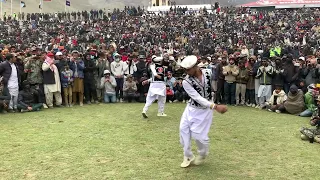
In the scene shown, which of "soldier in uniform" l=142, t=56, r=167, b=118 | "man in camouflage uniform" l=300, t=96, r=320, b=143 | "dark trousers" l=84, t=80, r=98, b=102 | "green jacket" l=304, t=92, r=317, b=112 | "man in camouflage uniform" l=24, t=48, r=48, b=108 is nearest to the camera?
"man in camouflage uniform" l=300, t=96, r=320, b=143

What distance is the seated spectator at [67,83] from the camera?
40.2 feet

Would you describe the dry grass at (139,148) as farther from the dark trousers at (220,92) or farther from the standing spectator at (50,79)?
the dark trousers at (220,92)

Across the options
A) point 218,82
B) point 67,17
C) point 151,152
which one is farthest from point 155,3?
point 151,152

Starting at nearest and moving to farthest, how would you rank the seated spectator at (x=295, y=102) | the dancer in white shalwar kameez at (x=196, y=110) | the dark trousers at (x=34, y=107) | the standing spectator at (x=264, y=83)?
the dancer in white shalwar kameez at (x=196, y=110) < the dark trousers at (x=34, y=107) < the seated spectator at (x=295, y=102) < the standing spectator at (x=264, y=83)

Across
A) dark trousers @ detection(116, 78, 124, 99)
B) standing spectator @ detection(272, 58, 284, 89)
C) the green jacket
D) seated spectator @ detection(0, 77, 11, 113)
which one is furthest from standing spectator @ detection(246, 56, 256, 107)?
seated spectator @ detection(0, 77, 11, 113)

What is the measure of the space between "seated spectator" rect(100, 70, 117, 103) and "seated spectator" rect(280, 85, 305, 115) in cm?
584

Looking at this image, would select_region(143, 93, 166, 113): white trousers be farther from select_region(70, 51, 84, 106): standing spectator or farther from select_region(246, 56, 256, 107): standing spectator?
select_region(246, 56, 256, 107): standing spectator

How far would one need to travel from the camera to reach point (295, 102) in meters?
11.6

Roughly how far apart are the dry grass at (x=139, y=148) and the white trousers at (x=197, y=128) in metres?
0.40

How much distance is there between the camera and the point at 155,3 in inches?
2832

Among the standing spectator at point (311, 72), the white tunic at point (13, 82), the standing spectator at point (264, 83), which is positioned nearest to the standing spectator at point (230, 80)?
the standing spectator at point (264, 83)

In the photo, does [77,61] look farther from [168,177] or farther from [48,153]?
[168,177]

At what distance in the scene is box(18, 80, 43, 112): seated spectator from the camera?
37.1 feet

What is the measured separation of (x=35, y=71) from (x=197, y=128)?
24.6 ft
